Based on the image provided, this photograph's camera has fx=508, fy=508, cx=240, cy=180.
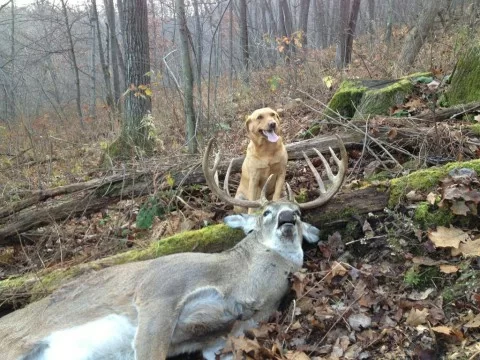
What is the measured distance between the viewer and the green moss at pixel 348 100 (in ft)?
25.8

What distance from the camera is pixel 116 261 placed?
16.2ft

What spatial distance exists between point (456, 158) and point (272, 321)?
2.84 metres

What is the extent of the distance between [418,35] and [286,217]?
23.9ft

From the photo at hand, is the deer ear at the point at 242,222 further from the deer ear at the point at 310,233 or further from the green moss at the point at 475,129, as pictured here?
the green moss at the point at 475,129

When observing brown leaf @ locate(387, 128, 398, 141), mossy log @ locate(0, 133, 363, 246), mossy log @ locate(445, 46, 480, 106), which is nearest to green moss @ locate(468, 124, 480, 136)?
brown leaf @ locate(387, 128, 398, 141)

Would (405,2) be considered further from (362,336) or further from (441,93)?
(362,336)

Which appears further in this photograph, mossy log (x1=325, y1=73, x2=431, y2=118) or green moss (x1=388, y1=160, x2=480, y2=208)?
mossy log (x1=325, y1=73, x2=431, y2=118)

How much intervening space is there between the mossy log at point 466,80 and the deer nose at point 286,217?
12.3ft

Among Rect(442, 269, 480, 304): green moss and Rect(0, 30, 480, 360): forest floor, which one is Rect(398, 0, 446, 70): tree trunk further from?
Rect(442, 269, 480, 304): green moss

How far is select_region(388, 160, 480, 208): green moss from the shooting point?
14.9 feet

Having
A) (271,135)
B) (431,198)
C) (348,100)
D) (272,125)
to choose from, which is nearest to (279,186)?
(271,135)

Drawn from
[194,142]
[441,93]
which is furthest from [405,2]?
[194,142]

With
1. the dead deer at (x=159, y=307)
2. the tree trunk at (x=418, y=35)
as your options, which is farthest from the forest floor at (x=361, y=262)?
the tree trunk at (x=418, y=35)

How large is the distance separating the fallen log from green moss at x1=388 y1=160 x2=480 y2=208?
0.32ft
